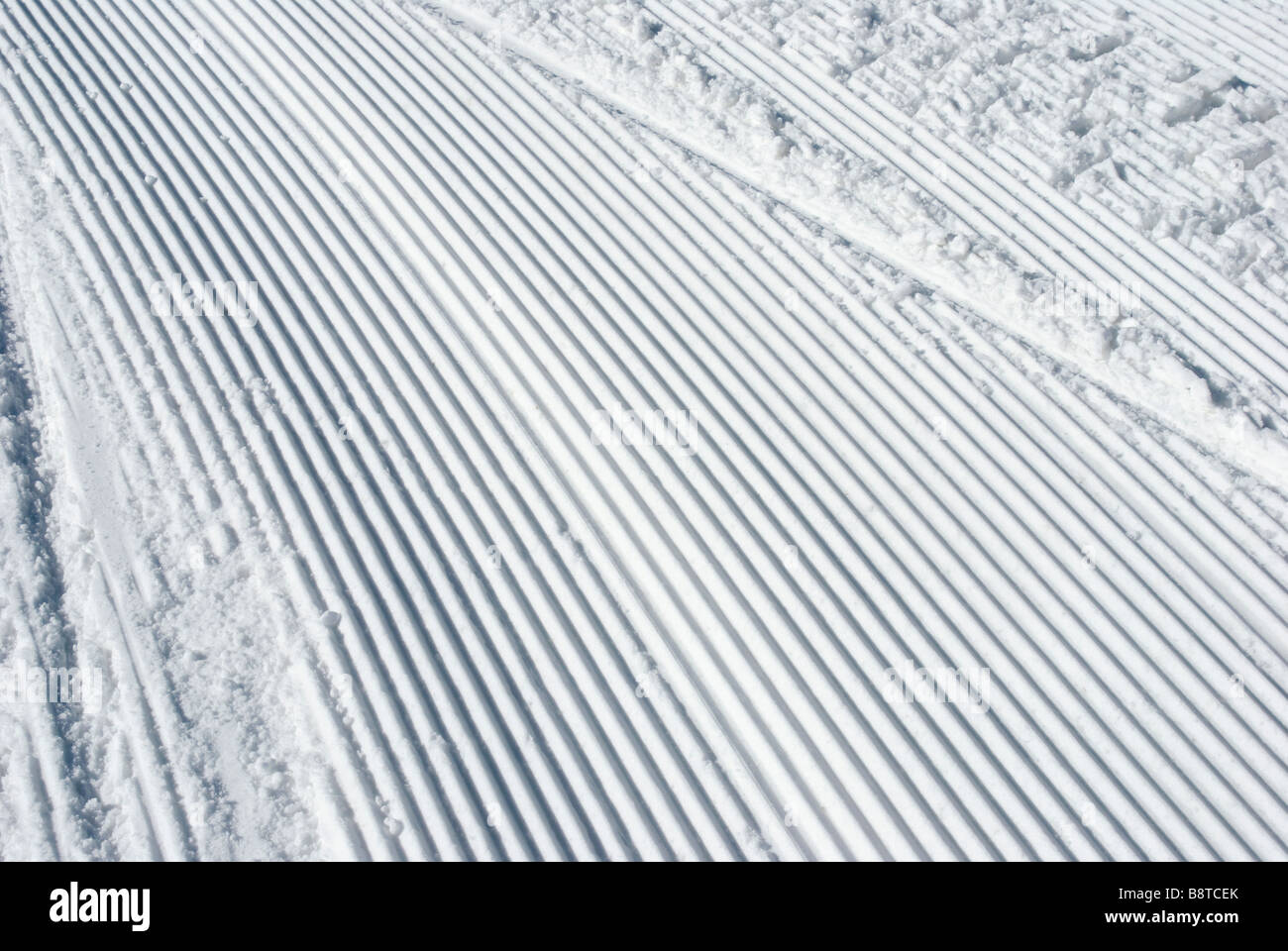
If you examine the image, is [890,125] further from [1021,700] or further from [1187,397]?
[1021,700]

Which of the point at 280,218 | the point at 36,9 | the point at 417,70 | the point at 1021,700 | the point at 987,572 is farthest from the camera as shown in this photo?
the point at 36,9

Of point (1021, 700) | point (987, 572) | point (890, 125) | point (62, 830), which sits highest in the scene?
point (890, 125)

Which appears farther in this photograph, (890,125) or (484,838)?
(890,125)
